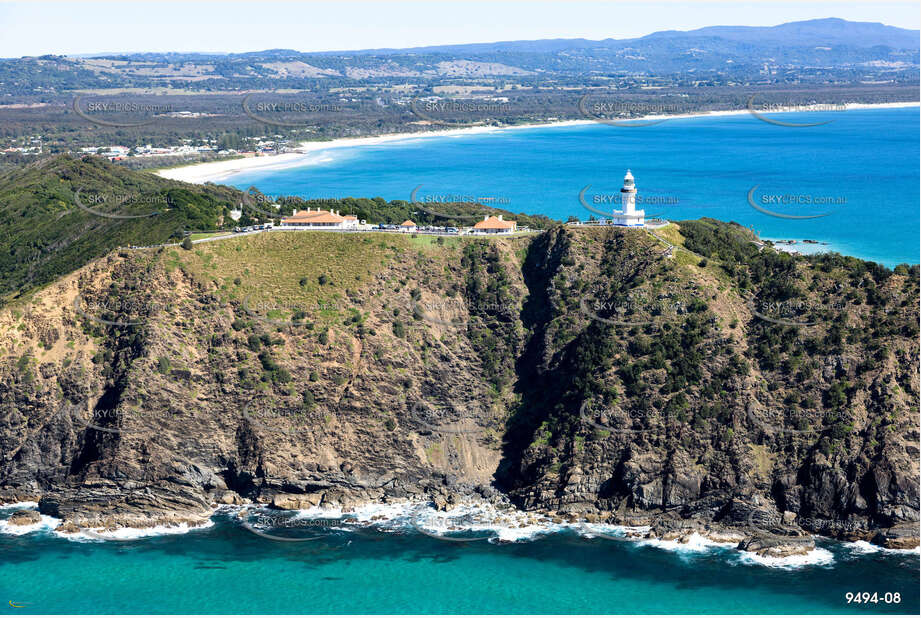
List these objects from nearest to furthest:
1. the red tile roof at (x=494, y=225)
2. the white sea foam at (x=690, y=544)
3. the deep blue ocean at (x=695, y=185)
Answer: the white sea foam at (x=690, y=544) < the red tile roof at (x=494, y=225) < the deep blue ocean at (x=695, y=185)

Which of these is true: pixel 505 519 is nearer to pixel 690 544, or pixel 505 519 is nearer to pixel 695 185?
pixel 690 544

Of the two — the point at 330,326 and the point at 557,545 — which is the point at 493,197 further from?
the point at 557,545

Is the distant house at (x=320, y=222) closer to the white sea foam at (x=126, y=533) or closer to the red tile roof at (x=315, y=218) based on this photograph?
the red tile roof at (x=315, y=218)

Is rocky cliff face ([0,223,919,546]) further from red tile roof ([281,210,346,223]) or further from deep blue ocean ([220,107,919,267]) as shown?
deep blue ocean ([220,107,919,267])

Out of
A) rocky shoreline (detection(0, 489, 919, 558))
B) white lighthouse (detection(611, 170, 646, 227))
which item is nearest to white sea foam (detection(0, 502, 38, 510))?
rocky shoreline (detection(0, 489, 919, 558))

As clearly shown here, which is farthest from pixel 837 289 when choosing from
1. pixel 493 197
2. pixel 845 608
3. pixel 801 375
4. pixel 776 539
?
pixel 493 197

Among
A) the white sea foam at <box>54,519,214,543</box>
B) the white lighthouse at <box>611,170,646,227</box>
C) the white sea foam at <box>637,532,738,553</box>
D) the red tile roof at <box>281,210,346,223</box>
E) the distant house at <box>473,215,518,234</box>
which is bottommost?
the white sea foam at <box>54,519,214,543</box>

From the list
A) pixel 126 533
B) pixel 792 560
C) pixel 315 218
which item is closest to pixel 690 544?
pixel 792 560

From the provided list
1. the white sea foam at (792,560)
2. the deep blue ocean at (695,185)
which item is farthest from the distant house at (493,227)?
the deep blue ocean at (695,185)

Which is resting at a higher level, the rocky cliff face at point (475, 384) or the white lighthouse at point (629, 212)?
the white lighthouse at point (629, 212)
